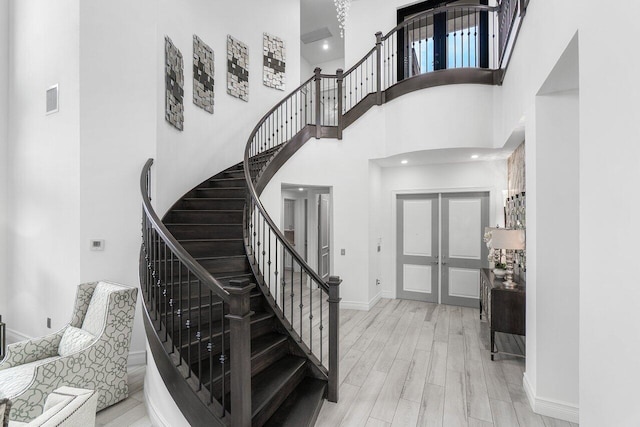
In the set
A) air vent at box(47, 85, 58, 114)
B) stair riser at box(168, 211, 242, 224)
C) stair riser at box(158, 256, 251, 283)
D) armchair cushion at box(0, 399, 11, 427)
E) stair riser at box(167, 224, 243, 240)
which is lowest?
armchair cushion at box(0, 399, 11, 427)

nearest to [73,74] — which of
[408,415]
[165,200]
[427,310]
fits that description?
[165,200]

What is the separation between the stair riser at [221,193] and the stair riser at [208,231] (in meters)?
0.69

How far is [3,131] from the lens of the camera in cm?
407

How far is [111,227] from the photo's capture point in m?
3.35

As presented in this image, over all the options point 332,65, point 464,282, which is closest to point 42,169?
point 464,282

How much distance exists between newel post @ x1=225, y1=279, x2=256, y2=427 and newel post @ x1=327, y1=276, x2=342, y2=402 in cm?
95

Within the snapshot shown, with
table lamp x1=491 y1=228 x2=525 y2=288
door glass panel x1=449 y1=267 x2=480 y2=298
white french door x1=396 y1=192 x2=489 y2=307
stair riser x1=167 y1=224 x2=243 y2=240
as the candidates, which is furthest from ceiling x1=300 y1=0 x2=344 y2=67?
door glass panel x1=449 y1=267 x2=480 y2=298

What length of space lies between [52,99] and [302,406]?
14.4ft

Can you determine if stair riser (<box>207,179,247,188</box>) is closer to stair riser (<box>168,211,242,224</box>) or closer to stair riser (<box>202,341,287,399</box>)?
stair riser (<box>168,211,242,224</box>)

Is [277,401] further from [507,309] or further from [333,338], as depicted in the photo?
[507,309]

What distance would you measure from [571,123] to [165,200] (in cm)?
426

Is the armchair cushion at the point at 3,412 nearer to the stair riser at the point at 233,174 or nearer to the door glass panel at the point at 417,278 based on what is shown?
the stair riser at the point at 233,174

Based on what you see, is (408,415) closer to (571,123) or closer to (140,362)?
(571,123)

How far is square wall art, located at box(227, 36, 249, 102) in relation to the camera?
514 centimetres
